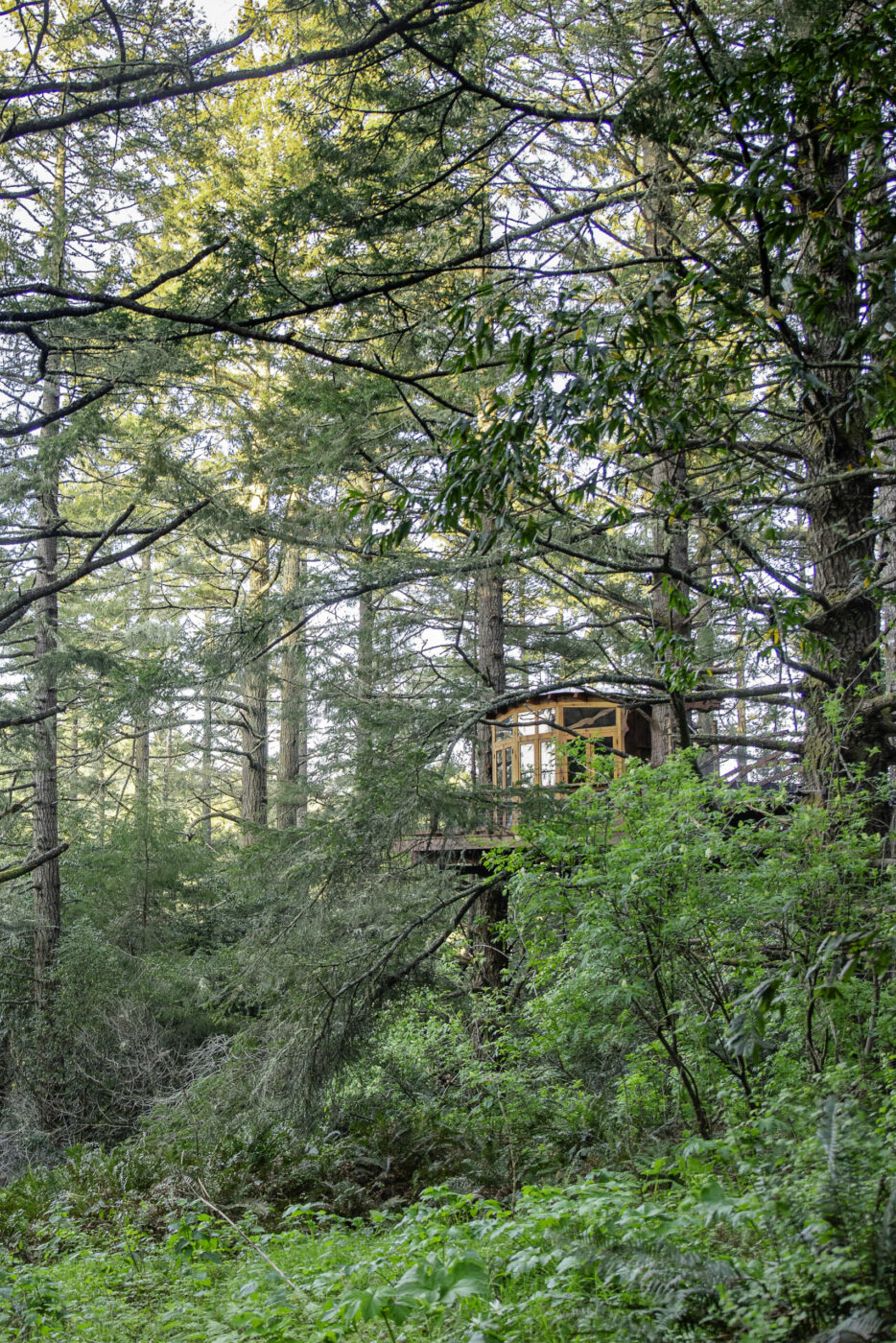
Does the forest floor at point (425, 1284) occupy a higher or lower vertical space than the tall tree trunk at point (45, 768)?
lower

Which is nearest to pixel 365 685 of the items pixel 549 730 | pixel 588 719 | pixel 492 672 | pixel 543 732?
pixel 492 672

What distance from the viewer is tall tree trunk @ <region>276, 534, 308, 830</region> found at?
364 inches

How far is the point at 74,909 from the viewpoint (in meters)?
12.8

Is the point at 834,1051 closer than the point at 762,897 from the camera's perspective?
Yes

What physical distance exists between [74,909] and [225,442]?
6.78 m

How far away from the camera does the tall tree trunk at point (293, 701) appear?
9.26 meters

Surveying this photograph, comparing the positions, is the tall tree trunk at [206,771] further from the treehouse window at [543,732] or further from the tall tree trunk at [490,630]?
the tall tree trunk at [490,630]

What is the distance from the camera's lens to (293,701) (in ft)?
41.5

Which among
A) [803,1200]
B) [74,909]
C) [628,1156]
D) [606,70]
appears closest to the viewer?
[803,1200]

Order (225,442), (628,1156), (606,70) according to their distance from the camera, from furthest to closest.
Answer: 1. (225,442)
2. (606,70)
3. (628,1156)

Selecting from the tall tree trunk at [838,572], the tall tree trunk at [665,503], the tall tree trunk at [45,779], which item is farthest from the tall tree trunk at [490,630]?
the tall tree trunk at [45,779]

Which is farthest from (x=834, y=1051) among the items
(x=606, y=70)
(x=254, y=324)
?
(x=606, y=70)

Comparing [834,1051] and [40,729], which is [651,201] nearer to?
[834,1051]

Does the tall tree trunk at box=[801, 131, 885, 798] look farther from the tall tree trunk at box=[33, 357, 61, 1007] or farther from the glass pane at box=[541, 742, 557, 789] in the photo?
the tall tree trunk at box=[33, 357, 61, 1007]
